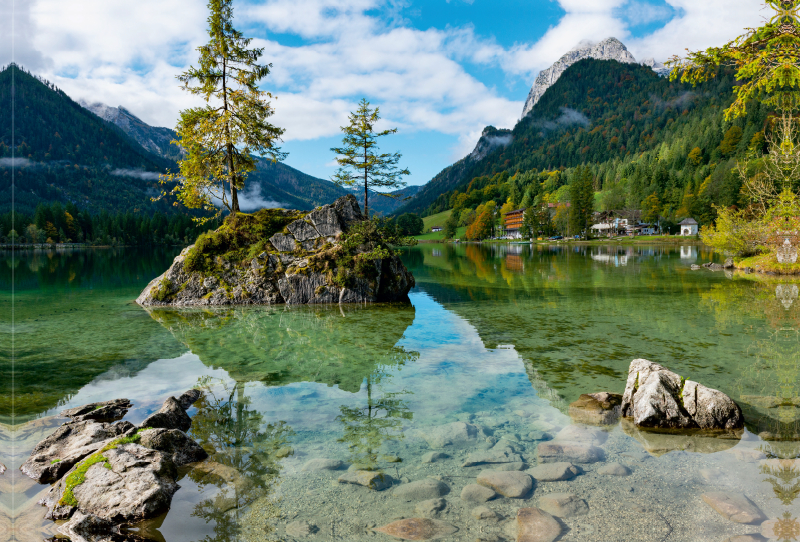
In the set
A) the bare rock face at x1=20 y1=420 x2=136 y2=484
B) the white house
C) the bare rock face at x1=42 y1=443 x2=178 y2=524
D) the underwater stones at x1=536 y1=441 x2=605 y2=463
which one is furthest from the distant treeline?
the white house

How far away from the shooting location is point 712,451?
7691 mm

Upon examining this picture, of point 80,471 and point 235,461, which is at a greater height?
point 80,471

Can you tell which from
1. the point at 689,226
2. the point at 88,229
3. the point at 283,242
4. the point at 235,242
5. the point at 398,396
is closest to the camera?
the point at 398,396

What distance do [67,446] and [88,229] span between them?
569 feet

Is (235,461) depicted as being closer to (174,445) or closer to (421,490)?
(174,445)

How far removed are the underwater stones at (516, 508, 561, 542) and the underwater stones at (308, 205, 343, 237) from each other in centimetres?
2304

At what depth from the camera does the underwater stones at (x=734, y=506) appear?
5785mm

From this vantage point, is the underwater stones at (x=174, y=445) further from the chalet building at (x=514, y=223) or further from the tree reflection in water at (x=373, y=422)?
the chalet building at (x=514, y=223)

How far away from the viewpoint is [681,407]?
29.2 feet

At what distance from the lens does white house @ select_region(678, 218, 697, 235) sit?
125 meters

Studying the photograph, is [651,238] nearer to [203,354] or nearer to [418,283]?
[418,283]

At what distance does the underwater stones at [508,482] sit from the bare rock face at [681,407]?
3.62 metres

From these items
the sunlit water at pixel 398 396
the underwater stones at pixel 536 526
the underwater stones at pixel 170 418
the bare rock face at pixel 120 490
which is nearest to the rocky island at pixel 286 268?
the sunlit water at pixel 398 396

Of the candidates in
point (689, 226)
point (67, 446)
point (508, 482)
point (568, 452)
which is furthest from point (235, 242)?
point (689, 226)
